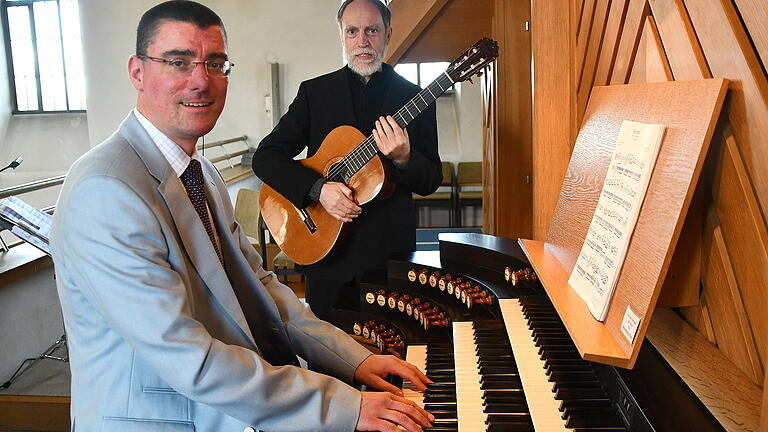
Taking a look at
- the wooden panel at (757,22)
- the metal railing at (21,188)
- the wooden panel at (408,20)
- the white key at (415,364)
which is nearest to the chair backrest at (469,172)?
the wooden panel at (408,20)

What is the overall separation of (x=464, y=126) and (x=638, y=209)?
9464 mm

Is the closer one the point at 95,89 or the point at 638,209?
the point at 638,209

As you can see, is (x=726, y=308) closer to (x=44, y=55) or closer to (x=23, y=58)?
(x=44, y=55)

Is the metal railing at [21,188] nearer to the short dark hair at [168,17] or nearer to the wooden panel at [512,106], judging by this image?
the wooden panel at [512,106]

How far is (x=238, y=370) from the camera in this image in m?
1.41

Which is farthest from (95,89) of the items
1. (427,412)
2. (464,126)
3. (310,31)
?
(427,412)

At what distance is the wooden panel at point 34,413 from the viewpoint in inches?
157

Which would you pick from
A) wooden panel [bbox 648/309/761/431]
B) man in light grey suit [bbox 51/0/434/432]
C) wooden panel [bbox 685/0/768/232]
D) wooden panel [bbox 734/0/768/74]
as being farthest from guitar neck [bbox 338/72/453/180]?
wooden panel [bbox 734/0/768/74]

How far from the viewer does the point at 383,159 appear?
2723 mm

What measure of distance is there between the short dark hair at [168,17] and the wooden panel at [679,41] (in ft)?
3.18

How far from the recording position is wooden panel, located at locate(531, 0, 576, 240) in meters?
Result: 2.42

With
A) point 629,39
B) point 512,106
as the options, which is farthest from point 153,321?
point 512,106

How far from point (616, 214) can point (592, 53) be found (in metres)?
0.97

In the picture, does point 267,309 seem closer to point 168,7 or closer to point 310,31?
point 168,7
